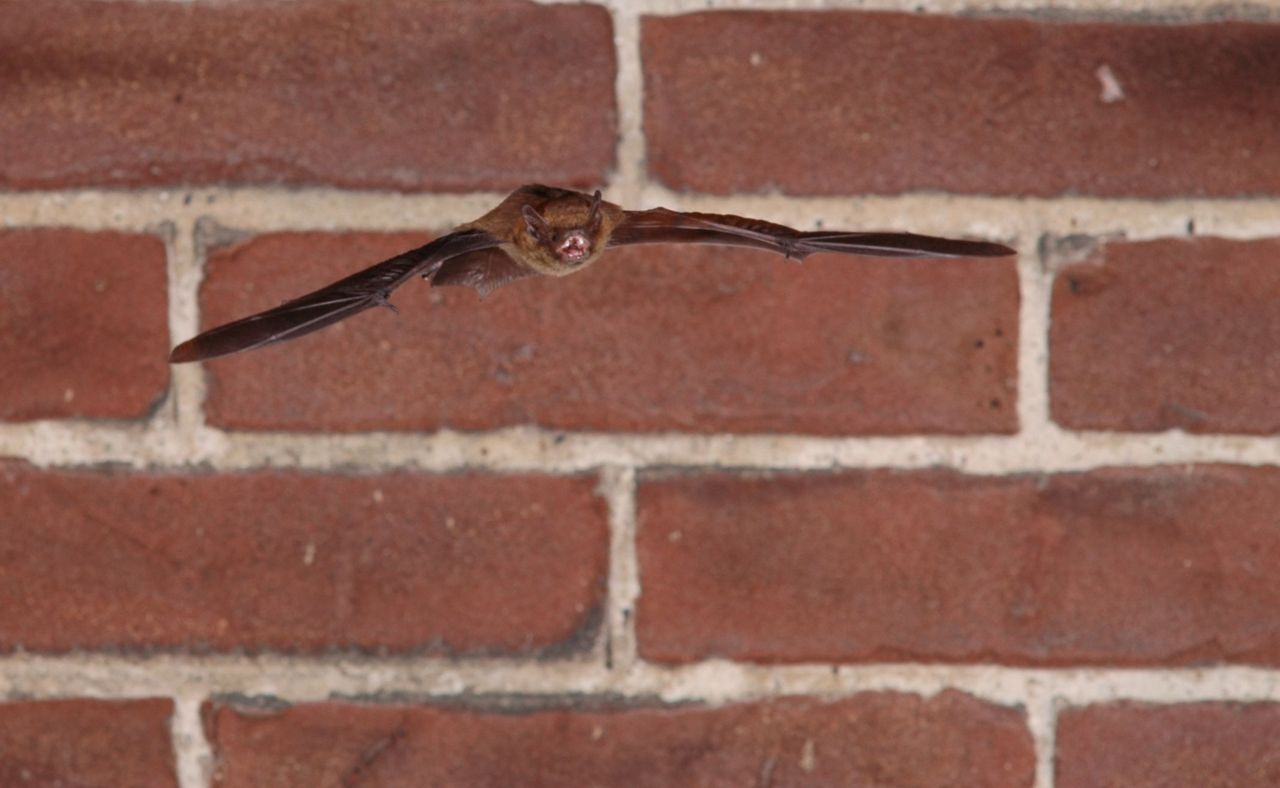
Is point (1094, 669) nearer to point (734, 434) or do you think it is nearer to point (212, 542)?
point (734, 434)

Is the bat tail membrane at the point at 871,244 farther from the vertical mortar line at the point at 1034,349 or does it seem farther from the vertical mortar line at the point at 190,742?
the vertical mortar line at the point at 190,742

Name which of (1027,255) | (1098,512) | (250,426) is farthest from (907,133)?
(250,426)

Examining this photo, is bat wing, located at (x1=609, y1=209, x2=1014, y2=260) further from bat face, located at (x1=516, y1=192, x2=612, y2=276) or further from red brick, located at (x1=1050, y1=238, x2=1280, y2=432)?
red brick, located at (x1=1050, y1=238, x2=1280, y2=432)

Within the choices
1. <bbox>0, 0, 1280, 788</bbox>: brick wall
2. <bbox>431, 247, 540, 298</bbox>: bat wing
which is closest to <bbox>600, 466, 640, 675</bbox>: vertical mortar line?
<bbox>0, 0, 1280, 788</bbox>: brick wall

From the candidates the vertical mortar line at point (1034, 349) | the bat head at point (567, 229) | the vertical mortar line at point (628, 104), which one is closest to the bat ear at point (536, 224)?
the bat head at point (567, 229)

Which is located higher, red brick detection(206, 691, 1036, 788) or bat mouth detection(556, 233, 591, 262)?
bat mouth detection(556, 233, 591, 262)

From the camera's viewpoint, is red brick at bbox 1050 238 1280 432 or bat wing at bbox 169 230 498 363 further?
red brick at bbox 1050 238 1280 432

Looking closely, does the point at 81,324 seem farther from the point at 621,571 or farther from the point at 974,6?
the point at 974,6
